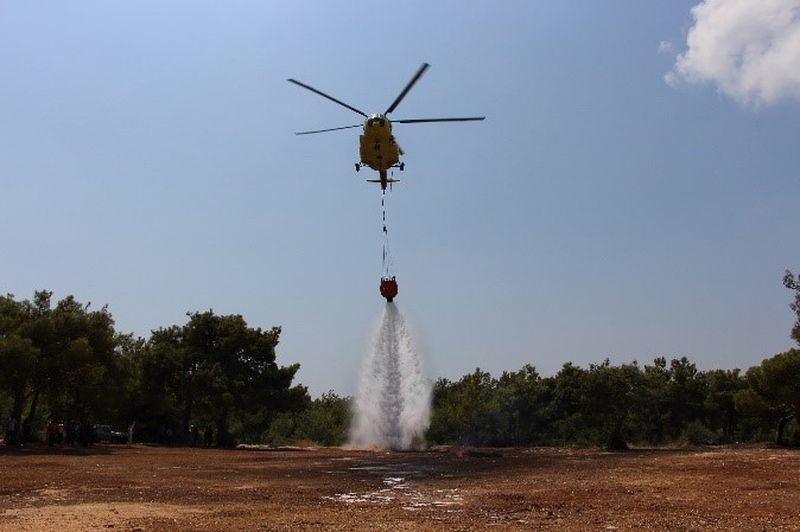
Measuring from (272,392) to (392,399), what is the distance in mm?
9397

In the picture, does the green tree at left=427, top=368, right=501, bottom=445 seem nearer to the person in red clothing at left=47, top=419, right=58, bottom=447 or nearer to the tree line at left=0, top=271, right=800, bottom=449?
the tree line at left=0, top=271, right=800, bottom=449

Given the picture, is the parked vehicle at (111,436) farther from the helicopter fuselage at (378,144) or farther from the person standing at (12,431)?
the helicopter fuselage at (378,144)

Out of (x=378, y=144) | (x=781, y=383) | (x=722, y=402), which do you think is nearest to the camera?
(x=378, y=144)

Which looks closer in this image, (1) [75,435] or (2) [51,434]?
(2) [51,434]

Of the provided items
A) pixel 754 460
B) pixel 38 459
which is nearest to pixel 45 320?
pixel 38 459

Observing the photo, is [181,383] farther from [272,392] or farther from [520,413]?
[520,413]

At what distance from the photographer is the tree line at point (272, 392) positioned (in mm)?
44438

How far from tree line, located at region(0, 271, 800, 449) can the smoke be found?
17.6 feet

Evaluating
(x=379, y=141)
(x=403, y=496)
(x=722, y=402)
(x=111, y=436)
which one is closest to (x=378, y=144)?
(x=379, y=141)

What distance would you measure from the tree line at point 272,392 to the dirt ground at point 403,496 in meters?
12.1

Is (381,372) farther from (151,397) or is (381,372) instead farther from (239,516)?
(239,516)

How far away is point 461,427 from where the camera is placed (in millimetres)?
69312

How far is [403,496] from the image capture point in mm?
20641

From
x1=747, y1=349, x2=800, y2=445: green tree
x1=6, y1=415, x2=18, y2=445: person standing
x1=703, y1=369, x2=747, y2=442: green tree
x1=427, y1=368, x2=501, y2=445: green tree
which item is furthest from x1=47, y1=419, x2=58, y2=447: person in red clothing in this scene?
x1=703, y1=369, x2=747, y2=442: green tree
